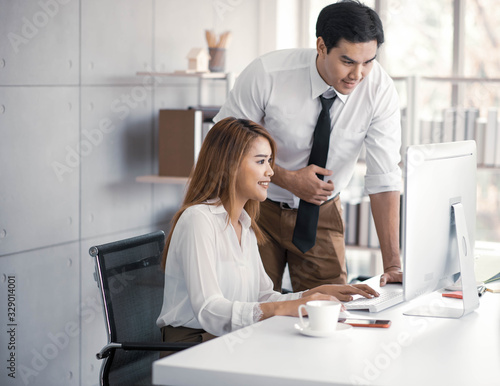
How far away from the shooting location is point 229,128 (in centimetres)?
204

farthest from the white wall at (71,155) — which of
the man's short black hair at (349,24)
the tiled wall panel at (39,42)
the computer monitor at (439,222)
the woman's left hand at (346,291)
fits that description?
the computer monitor at (439,222)

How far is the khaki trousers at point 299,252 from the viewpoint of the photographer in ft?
8.45

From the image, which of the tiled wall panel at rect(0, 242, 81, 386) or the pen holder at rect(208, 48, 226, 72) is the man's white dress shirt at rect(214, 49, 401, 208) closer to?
the tiled wall panel at rect(0, 242, 81, 386)

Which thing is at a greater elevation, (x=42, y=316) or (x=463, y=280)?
(x=463, y=280)

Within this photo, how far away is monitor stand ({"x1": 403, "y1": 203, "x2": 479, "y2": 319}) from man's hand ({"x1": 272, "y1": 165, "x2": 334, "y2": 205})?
0.57 metres

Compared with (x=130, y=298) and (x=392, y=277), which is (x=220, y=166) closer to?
(x=130, y=298)

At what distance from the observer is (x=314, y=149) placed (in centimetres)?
249

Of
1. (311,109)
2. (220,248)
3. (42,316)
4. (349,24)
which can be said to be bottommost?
(42,316)

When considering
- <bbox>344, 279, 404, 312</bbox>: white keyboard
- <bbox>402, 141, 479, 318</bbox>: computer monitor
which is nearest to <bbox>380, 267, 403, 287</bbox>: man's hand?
<bbox>344, 279, 404, 312</bbox>: white keyboard

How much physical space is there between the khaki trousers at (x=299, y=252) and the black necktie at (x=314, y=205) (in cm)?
6

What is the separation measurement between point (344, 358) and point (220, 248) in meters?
0.63

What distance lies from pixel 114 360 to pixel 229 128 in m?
0.75

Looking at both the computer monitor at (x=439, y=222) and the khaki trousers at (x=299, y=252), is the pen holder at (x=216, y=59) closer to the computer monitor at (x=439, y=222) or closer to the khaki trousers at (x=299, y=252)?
the khaki trousers at (x=299, y=252)

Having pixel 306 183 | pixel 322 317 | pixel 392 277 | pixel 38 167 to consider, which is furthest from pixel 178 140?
pixel 322 317
